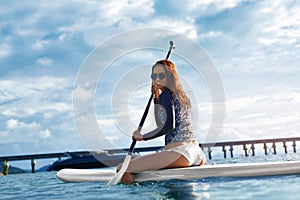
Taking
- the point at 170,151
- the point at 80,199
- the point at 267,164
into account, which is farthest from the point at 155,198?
the point at 267,164

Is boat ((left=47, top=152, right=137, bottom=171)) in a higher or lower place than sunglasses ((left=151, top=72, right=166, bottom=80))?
lower

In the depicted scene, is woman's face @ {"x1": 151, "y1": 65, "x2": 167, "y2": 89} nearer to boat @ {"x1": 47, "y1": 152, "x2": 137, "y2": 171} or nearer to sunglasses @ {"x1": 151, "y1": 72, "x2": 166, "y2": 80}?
sunglasses @ {"x1": 151, "y1": 72, "x2": 166, "y2": 80}

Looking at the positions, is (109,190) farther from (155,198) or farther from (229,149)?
(229,149)

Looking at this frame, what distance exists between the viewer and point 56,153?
3422 centimetres

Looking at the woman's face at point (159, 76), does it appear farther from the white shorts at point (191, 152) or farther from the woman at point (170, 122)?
the white shorts at point (191, 152)

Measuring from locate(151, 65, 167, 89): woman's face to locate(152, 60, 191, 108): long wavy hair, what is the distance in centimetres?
4

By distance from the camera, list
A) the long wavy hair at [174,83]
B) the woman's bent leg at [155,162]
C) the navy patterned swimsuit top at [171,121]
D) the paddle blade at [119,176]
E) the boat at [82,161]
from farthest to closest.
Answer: the boat at [82,161] < the paddle blade at [119,176] < the woman's bent leg at [155,162] < the long wavy hair at [174,83] < the navy patterned swimsuit top at [171,121]

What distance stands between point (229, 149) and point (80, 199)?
3692 cm

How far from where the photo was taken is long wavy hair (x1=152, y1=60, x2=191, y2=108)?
16.4ft

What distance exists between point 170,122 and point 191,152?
61 centimetres

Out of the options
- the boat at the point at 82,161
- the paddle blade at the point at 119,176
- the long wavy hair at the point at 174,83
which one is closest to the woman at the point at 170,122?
the long wavy hair at the point at 174,83

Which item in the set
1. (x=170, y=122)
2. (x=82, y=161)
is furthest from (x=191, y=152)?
(x=82, y=161)

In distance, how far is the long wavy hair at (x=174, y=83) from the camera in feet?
16.4

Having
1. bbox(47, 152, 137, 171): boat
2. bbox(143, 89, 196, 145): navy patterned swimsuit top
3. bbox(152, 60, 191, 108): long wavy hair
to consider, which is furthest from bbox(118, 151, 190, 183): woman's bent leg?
bbox(47, 152, 137, 171): boat
